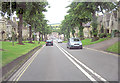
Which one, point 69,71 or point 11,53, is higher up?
point 11,53

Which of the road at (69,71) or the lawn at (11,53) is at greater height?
the lawn at (11,53)

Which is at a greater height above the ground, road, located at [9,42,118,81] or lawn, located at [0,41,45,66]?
lawn, located at [0,41,45,66]

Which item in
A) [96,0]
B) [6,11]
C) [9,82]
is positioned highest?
[96,0]

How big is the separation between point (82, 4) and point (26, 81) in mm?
25836

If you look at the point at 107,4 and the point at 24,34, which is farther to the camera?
the point at 24,34

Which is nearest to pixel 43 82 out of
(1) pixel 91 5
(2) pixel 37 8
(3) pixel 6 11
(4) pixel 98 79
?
(4) pixel 98 79

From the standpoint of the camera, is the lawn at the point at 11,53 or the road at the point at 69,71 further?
the lawn at the point at 11,53

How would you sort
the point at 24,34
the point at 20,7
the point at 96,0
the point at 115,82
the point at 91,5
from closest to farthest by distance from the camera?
the point at 115,82, the point at 20,7, the point at 96,0, the point at 91,5, the point at 24,34

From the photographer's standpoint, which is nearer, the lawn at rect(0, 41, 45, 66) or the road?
the road

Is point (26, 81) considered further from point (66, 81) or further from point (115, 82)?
point (115, 82)

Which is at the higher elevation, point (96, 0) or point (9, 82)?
point (96, 0)

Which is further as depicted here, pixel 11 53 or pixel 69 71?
pixel 11 53

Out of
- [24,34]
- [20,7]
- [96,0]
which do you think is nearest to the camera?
[20,7]

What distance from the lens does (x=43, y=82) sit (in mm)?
5734
